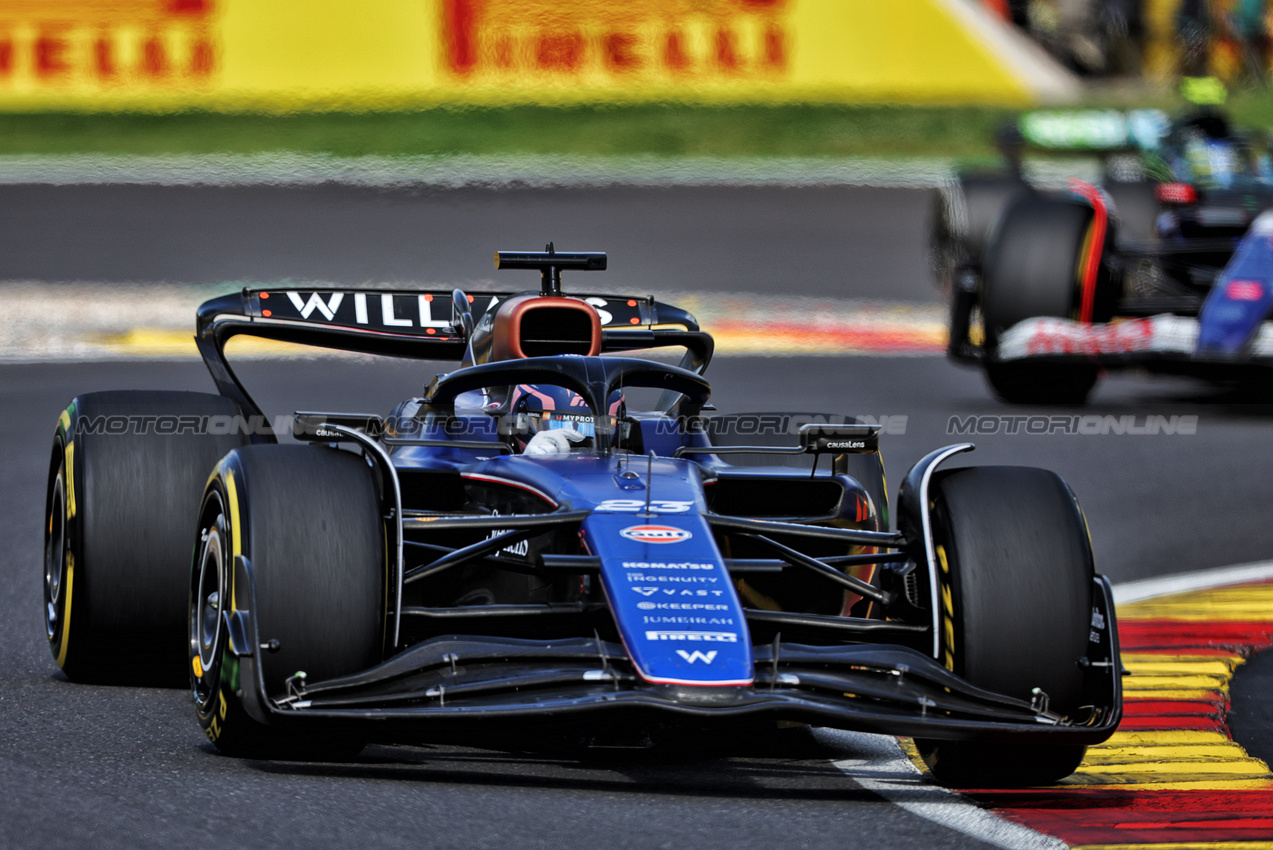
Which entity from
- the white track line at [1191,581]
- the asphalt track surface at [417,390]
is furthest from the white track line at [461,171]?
the white track line at [1191,581]

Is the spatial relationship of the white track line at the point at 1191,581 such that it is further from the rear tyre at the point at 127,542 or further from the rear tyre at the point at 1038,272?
the rear tyre at the point at 1038,272

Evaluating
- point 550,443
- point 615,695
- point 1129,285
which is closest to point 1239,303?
point 1129,285

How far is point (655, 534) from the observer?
519 centimetres

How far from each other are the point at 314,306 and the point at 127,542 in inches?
64.4

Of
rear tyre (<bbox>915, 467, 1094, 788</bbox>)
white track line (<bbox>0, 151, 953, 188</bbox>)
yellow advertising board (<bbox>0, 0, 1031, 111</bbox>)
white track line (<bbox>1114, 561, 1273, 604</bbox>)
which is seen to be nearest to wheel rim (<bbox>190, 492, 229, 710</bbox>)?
rear tyre (<bbox>915, 467, 1094, 788</bbox>)

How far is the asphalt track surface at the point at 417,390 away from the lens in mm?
4551

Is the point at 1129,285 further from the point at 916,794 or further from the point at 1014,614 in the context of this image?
the point at 916,794

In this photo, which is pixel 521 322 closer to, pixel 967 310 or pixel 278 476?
pixel 278 476

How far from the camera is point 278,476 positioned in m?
5.09

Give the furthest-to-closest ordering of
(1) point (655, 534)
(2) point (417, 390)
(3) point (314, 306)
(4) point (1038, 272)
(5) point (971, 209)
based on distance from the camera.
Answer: (5) point (971, 209) < (2) point (417, 390) < (4) point (1038, 272) < (3) point (314, 306) < (1) point (655, 534)

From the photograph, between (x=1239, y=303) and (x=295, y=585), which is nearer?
(x=295, y=585)

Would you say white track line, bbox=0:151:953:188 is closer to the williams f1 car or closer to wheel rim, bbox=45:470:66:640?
the williams f1 car

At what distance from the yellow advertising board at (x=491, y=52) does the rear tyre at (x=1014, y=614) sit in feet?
65.4

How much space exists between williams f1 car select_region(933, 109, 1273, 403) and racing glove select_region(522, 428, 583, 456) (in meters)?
6.44
